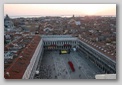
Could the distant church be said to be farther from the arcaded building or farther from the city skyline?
the arcaded building

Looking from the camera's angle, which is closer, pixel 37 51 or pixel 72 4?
pixel 72 4

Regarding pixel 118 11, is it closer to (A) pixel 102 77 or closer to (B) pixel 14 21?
(A) pixel 102 77

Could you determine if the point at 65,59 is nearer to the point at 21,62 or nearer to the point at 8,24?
the point at 21,62

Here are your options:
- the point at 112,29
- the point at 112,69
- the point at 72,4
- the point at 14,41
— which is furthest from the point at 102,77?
the point at 14,41

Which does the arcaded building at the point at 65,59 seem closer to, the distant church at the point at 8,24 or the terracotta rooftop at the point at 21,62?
the terracotta rooftop at the point at 21,62

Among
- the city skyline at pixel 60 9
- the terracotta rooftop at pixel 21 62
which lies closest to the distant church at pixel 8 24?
the city skyline at pixel 60 9

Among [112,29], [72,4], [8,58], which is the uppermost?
[72,4]
